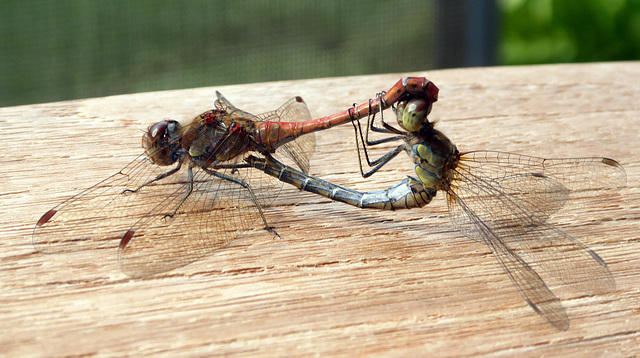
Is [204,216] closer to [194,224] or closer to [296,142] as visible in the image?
[194,224]

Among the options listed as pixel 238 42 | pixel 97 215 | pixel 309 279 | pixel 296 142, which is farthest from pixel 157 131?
pixel 238 42

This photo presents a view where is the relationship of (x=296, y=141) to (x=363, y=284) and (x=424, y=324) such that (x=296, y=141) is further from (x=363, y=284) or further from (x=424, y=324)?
(x=424, y=324)

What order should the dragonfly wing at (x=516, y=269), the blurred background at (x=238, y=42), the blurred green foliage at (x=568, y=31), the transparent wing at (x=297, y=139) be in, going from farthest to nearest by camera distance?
the blurred background at (x=238, y=42), the blurred green foliage at (x=568, y=31), the transparent wing at (x=297, y=139), the dragonfly wing at (x=516, y=269)

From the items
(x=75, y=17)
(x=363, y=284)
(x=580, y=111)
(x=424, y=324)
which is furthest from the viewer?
(x=75, y=17)

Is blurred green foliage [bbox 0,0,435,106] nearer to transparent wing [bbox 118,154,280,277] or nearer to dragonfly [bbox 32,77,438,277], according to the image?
dragonfly [bbox 32,77,438,277]

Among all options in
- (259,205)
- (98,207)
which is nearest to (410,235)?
(259,205)

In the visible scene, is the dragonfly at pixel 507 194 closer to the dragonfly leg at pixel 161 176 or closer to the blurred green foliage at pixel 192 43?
the dragonfly leg at pixel 161 176

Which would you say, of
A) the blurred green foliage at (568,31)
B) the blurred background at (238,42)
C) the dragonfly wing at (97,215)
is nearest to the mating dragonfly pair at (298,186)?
the dragonfly wing at (97,215)
